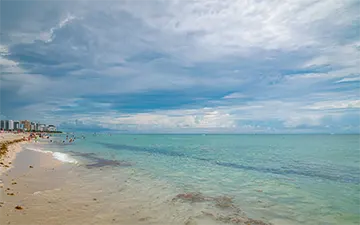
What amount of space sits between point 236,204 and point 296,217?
3049 mm

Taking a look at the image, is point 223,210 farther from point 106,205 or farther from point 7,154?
point 7,154

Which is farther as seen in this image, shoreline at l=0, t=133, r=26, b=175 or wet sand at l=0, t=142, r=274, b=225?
shoreline at l=0, t=133, r=26, b=175

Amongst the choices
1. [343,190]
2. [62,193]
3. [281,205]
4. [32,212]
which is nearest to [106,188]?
[62,193]

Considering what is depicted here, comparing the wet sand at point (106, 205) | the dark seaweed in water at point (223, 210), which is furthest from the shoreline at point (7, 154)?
the dark seaweed in water at point (223, 210)

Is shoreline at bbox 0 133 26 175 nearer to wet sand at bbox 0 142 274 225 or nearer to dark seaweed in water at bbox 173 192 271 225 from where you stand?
wet sand at bbox 0 142 274 225

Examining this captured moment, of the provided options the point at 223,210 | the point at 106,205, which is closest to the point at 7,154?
the point at 106,205

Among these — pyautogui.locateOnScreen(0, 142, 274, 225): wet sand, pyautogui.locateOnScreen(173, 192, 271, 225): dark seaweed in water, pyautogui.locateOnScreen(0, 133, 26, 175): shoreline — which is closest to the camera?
pyautogui.locateOnScreen(0, 142, 274, 225): wet sand

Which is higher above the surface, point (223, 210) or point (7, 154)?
point (7, 154)

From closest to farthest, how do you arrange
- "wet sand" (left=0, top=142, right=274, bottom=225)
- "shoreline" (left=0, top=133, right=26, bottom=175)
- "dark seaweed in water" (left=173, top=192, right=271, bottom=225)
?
"wet sand" (left=0, top=142, right=274, bottom=225) < "dark seaweed in water" (left=173, top=192, right=271, bottom=225) < "shoreline" (left=0, top=133, right=26, bottom=175)

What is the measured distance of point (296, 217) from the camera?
1118 centimetres

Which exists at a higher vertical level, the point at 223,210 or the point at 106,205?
the point at 106,205

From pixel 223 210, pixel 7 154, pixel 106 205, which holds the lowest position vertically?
pixel 223 210

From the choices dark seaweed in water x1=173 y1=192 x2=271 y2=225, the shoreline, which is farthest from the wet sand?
the shoreline

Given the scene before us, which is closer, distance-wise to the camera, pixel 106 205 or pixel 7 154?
pixel 106 205
